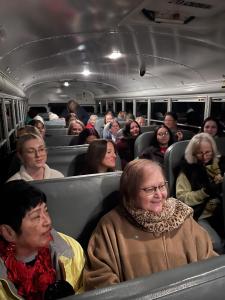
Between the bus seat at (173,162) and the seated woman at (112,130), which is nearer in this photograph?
the bus seat at (173,162)

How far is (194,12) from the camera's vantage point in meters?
2.27

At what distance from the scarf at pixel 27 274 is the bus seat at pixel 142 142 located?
2.78 meters

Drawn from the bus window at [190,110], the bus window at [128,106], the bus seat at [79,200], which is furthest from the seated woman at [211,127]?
the bus window at [128,106]

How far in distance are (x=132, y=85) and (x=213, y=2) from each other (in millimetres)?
5901

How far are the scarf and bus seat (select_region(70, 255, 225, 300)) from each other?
1.86 ft

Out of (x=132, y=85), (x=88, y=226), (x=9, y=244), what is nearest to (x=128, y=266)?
(x=88, y=226)

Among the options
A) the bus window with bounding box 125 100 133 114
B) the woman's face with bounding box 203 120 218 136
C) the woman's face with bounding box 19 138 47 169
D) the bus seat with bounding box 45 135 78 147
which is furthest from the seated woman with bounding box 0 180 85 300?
the bus window with bounding box 125 100 133 114

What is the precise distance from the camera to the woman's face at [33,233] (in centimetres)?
114

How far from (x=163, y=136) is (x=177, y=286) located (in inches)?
112

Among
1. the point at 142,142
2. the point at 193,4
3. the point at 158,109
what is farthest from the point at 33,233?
the point at 158,109

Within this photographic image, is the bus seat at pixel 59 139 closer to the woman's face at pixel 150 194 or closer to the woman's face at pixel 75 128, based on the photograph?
the woman's face at pixel 75 128

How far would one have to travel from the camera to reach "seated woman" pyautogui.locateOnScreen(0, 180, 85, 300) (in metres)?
1.12

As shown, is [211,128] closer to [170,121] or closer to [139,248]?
[170,121]

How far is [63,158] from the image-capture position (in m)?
2.80
